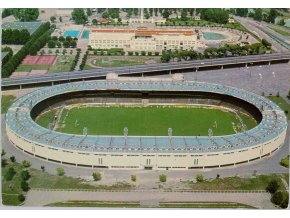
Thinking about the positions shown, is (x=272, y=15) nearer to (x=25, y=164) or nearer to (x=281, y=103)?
(x=281, y=103)

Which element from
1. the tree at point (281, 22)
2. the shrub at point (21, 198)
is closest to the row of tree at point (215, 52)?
the tree at point (281, 22)

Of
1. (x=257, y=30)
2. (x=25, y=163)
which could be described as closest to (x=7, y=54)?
(x=25, y=163)

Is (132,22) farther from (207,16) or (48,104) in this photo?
(48,104)

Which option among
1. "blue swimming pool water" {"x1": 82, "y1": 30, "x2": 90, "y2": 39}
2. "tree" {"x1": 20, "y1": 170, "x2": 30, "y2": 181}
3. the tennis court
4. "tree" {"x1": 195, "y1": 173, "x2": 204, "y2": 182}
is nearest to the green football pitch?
"tree" {"x1": 195, "y1": 173, "x2": 204, "y2": 182}

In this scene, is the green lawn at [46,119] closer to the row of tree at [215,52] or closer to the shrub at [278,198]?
the row of tree at [215,52]

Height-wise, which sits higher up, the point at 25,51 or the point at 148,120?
the point at 25,51

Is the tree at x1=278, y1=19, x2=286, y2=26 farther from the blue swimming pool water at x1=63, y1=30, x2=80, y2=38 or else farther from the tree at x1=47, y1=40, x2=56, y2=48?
the tree at x1=47, y1=40, x2=56, y2=48

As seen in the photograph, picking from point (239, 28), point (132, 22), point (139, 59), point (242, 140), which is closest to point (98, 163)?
point (242, 140)
